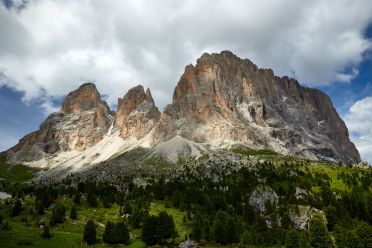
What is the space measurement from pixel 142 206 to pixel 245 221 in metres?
45.7

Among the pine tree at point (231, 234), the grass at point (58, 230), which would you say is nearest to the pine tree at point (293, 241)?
the pine tree at point (231, 234)

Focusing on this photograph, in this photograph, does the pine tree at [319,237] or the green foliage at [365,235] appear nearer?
the green foliage at [365,235]

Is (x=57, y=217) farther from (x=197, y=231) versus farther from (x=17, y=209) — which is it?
(x=197, y=231)

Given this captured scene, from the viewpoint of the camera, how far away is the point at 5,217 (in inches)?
5969

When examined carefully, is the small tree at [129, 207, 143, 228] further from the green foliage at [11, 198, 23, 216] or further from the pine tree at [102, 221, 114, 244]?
the green foliage at [11, 198, 23, 216]

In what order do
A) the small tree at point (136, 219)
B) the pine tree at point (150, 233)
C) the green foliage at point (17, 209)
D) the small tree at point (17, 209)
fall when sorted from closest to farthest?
the pine tree at point (150, 233) < the small tree at point (136, 219) < the green foliage at point (17, 209) < the small tree at point (17, 209)

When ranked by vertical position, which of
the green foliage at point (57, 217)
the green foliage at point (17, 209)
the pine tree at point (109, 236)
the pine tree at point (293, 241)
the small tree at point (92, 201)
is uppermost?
the small tree at point (92, 201)

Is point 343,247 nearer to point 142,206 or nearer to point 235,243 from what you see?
point 235,243

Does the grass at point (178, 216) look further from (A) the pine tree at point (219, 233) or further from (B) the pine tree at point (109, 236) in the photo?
(B) the pine tree at point (109, 236)

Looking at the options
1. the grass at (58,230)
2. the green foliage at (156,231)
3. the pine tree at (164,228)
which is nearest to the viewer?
the grass at (58,230)

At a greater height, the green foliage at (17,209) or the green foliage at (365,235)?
the green foliage at (17,209)

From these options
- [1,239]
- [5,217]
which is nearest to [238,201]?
[5,217]

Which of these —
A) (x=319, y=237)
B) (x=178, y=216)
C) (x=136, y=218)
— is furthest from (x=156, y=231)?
(x=319, y=237)

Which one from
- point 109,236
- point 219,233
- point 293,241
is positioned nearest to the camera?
point 109,236
